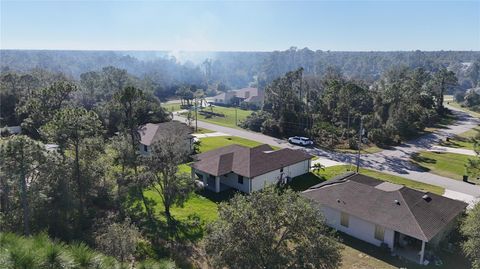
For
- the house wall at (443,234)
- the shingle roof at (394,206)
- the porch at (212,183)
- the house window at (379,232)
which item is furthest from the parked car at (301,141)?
the house window at (379,232)

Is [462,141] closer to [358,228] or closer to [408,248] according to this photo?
[408,248]

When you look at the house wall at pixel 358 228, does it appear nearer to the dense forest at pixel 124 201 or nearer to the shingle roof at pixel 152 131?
the dense forest at pixel 124 201

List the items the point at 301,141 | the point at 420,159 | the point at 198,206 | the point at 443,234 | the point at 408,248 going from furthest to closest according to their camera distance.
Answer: the point at 301,141, the point at 420,159, the point at 198,206, the point at 443,234, the point at 408,248

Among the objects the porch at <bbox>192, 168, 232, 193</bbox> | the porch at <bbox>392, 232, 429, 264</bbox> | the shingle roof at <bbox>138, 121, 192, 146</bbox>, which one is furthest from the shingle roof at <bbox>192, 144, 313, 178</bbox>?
the porch at <bbox>392, 232, 429, 264</bbox>

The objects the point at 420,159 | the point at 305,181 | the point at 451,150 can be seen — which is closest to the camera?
the point at 305,181

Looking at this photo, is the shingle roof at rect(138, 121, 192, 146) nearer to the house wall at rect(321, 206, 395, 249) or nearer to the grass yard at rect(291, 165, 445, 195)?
the grass yard at rect(291, 165, 445, 195)

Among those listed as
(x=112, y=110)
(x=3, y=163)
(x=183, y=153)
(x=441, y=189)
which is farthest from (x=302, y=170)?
(x=112, y=110)

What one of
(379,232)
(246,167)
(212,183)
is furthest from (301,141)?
(379,232)
